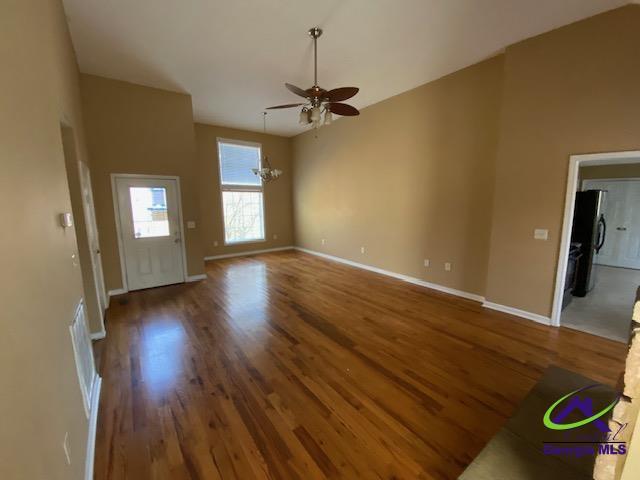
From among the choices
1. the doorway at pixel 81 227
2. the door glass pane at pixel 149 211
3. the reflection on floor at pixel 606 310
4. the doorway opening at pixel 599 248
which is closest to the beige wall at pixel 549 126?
the doorway opening at pixel 599 248

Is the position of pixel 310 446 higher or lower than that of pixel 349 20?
lower

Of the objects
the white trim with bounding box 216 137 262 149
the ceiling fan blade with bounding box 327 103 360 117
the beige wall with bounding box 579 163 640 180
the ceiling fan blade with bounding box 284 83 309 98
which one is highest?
the white trim with bounding box 216 137 262 149

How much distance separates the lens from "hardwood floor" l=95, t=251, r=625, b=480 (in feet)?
5.33

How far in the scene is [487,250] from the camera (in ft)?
12.9

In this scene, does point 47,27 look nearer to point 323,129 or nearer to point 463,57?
point 463,57

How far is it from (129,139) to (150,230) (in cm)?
154

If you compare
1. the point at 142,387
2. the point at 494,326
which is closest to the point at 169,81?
the point at 142,387

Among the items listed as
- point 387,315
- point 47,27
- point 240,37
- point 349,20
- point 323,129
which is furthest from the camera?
point 323,129

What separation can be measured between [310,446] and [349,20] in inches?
154

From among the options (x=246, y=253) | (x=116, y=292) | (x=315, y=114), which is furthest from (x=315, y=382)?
(x=246, y=253)

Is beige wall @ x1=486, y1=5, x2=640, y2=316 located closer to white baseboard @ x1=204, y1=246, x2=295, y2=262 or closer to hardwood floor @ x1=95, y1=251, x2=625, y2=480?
hardwood floor @ x1=95, y1=251, x2=625, y2=480

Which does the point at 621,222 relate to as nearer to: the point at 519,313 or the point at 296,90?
the point at 519,313
